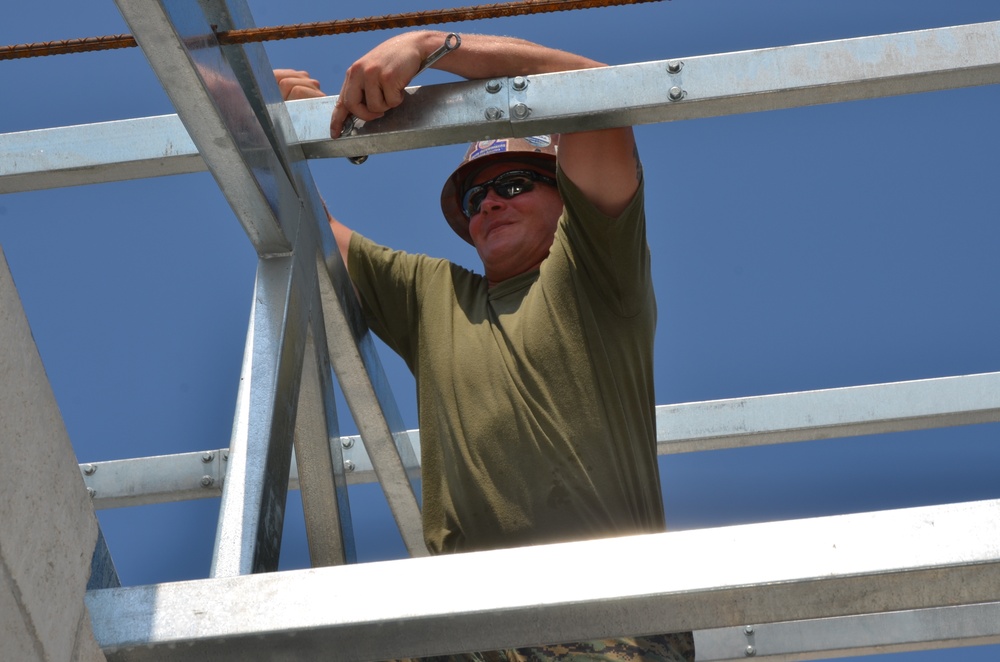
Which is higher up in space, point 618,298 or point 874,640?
point 618,298

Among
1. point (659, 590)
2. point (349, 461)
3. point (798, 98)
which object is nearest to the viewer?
point (659, 590)

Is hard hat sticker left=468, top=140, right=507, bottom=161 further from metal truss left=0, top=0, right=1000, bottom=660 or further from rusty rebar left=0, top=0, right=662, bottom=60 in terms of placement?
rusty rebar left=0, top=0, right=662, bottom=60

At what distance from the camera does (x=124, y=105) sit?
3.82 m

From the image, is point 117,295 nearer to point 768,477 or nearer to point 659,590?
point 768,477

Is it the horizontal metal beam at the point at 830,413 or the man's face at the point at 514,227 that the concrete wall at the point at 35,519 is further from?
the horizontal metal beam at the point at 830,413

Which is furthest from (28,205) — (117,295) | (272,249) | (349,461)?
(272,249)

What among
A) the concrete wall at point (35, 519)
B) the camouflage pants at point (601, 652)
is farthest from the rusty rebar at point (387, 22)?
the camouflage pants at point (601, 652)

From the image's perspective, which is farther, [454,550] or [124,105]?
[124,105]

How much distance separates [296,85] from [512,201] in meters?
0.62

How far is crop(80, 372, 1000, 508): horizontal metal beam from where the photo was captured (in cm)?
347

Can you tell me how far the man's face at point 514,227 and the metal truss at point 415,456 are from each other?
352 millimetres

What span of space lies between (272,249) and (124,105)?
5.10ft

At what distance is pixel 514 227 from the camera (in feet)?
10.5

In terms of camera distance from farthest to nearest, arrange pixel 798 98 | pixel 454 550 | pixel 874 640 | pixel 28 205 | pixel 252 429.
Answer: pixel 28 205
pixel 874 640
pixel 454 550
pixel 798 98
pixel 252 429
